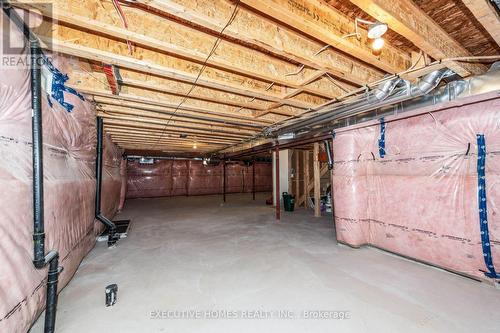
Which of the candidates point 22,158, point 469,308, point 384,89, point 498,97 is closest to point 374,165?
point 384,89

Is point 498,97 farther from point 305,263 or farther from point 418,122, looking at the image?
point 305,263

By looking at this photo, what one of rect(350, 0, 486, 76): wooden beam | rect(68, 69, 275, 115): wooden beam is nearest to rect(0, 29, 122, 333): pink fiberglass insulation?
rect(68, 69, 275, 115): wooden beam

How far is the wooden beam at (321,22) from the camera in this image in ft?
4.72

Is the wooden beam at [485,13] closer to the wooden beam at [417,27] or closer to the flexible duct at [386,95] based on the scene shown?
the wooden beam at [417,27]

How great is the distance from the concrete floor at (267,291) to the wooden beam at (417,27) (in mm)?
2288

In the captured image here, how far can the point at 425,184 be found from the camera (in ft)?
8.83

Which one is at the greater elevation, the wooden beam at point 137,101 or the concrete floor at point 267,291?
the wooden beam at point 137,101

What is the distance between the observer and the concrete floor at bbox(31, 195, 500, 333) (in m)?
1.66

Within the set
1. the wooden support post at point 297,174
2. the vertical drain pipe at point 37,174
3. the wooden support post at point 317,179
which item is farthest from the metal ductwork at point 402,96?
the wooden support post at point 297,174

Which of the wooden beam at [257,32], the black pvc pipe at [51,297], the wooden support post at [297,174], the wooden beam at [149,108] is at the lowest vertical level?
the black pvc pipe at [51,297]

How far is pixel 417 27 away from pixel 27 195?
3216 mm

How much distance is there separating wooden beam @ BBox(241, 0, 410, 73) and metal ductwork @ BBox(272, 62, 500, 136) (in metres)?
0.55

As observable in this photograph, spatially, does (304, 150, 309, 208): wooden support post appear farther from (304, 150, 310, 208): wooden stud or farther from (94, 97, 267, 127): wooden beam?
(94, 97, 267, 127): wooden beam

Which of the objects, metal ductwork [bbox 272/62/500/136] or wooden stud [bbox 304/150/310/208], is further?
wooden stud [bbox 304/150/310/208]
